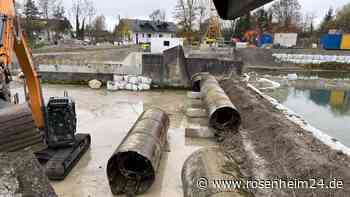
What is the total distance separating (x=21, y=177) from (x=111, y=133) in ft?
19.3

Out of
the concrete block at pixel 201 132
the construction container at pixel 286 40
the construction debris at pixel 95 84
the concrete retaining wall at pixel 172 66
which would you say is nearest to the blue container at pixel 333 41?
the construction container at pixel 286 40

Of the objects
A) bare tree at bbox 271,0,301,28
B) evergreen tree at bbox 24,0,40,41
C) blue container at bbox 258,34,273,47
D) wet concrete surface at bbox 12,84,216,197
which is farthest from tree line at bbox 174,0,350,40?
wet concrete surface at bbox 12,84,216,197

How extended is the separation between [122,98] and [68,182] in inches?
253

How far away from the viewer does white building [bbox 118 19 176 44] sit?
2211 inches

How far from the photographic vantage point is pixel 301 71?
24359 mm

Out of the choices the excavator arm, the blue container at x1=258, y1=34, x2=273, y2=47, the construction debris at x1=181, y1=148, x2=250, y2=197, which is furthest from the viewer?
the blue container at x1=258, y1=34, x2=273, y2=47

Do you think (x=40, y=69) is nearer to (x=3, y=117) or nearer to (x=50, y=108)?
(x=50, y=108)

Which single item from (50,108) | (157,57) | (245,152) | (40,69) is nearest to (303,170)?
(245,152)

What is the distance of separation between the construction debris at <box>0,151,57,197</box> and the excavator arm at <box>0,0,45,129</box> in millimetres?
1659

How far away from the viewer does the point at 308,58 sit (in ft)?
91.3

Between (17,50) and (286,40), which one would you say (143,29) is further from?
(17,50)

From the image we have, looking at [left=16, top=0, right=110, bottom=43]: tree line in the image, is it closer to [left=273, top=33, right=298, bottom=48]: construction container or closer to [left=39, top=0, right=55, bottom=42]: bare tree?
[left=39, top=0, right=55, bottom=42]: bare tree

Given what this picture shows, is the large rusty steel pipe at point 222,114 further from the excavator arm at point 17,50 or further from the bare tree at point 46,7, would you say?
the bare tree at point 46,7

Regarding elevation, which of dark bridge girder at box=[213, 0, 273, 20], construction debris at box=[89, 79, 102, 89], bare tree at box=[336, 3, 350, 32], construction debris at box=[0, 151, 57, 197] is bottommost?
construction debris at box=[89, 79, 102, 89]
